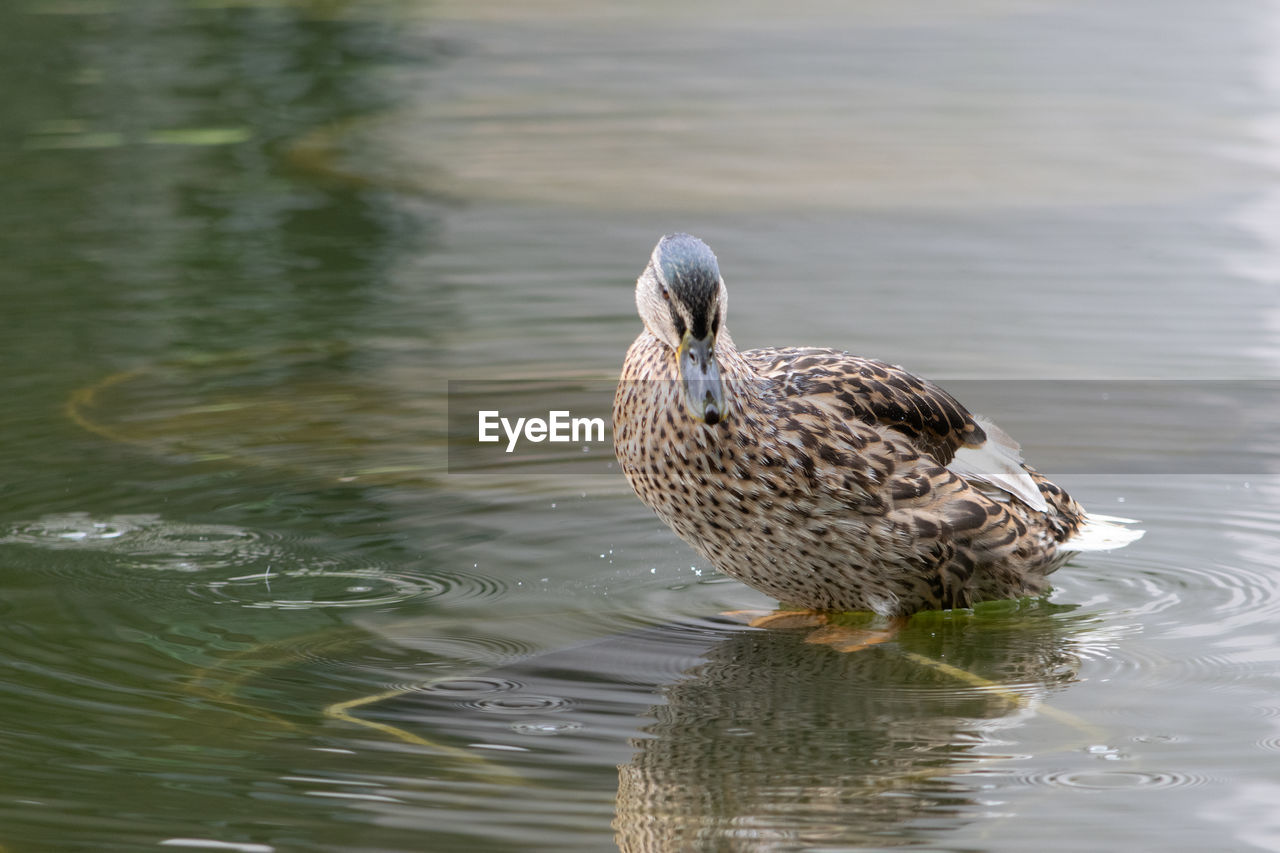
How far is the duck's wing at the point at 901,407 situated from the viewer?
572cm

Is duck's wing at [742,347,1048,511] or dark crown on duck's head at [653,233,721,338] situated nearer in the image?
dark crown on duck's head at [653,233,721,338]

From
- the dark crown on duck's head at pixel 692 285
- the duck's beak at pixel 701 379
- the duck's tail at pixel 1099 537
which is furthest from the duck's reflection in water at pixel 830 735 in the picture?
the dark crown on duck's head at pixel 692 285

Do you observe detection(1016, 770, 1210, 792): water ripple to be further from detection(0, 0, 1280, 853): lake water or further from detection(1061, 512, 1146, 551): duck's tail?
detection(1061, 512, 1146, 551): duck's tail

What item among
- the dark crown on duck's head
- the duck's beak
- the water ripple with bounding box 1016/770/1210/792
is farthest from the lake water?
the dark crown on duck's head

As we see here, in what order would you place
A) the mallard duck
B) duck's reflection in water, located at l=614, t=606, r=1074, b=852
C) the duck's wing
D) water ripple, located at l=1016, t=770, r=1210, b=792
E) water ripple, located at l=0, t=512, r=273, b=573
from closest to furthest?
duck's reflection in water, located at l=614, t=606, r=1074, b=852, water ripple, located at l=1016, t=770, r=1210, b=792, the mallard duck, the duck's wing, water ripple, located at l=0, t=512, r=273, b=573

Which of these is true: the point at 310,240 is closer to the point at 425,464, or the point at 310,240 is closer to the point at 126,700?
the point at 425,464

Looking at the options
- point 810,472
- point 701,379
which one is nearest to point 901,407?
point 810,472

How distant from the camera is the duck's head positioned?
206 inches

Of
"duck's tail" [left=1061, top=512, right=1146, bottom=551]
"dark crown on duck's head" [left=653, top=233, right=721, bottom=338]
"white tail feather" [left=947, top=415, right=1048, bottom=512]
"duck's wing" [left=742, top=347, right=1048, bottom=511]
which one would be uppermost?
"dark crown on duck's head" [left=653, top=233, right=721, bottom=338]

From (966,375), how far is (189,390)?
335cm

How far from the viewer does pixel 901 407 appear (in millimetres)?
5789

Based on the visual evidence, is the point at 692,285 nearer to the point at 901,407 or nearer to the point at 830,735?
the point at 901,407

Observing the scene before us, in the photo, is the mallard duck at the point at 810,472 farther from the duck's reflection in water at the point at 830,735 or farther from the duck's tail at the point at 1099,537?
the duck's reflection in water at the point at 830,735

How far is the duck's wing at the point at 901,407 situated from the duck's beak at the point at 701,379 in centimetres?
45
